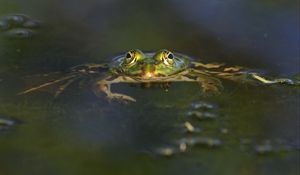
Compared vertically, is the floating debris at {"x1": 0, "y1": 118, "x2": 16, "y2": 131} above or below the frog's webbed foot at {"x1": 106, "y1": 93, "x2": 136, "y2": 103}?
below

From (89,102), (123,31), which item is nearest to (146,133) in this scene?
(89,102)

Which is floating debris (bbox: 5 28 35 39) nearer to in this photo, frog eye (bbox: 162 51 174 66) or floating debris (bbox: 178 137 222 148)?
frog eye (bbox: 162 51 174 66)

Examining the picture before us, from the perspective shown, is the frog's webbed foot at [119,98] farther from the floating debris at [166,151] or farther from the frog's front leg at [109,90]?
the floating debris at [166,151]

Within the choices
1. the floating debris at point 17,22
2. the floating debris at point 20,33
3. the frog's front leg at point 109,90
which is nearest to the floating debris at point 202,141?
the frog's front leg at point 109,90

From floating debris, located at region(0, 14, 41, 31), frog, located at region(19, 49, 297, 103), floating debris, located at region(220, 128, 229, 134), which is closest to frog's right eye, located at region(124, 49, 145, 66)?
frog, located at region(19, 49, 297, 103)

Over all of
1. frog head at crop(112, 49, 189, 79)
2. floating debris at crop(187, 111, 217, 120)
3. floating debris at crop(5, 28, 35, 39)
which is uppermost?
floating debris at crop(5, 28, 35, 39)

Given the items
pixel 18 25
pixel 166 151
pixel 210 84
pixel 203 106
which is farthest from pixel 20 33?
pixel 166 151

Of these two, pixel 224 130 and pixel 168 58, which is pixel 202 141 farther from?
pixel 168 58
